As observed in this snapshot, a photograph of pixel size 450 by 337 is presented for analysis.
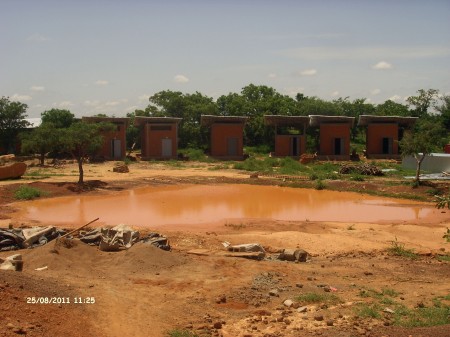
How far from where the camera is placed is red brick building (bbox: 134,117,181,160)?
43250 millimetres

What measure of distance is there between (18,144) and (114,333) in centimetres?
4070

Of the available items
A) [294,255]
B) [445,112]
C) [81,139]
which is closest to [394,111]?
[445,112]

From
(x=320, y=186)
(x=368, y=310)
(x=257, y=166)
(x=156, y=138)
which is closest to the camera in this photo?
(x=368, y=310)

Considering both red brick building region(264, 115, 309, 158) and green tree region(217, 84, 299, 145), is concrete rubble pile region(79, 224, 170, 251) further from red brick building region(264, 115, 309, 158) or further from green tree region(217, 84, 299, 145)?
green tree region(217, 84, 299, 145)

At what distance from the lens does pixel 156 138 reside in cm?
4347

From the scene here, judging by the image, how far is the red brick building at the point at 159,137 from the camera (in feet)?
142

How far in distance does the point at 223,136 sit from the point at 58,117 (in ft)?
45.2

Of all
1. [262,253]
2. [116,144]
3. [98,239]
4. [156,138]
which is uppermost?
[156,138]

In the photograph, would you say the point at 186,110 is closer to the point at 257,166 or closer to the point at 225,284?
the point at 257,166

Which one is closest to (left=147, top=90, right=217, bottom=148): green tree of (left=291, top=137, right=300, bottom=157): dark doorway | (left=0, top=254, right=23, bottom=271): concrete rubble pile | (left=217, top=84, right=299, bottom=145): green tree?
(left=217, top=84, right=299, bottom=145): green tree

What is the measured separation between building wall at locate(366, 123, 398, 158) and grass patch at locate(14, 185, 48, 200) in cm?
2981

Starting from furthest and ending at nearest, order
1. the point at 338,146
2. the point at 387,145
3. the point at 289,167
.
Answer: the point at 387,145 < the point at 338,146 < the point at 289,167

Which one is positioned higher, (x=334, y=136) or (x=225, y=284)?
(x=334, y=136)

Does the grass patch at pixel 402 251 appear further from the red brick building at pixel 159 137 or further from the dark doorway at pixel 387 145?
the dark doorway at pixel 387 145
